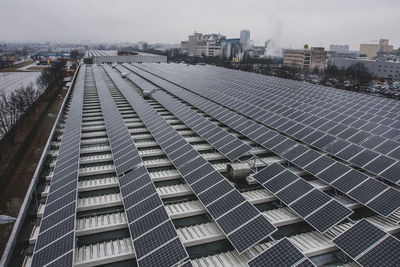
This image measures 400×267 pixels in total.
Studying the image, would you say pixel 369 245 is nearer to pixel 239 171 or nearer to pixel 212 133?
pixel 239 171

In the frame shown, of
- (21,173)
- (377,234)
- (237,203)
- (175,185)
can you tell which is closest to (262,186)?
(237,203)

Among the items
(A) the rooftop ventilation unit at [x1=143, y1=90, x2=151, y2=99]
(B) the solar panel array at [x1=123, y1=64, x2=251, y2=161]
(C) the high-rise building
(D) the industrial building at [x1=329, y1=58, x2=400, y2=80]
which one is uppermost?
(C) the high-rise building

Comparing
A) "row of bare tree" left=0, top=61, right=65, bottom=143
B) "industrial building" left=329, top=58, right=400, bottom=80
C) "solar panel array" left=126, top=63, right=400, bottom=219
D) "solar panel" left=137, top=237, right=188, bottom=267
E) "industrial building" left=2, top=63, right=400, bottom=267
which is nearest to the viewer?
"solar panel" left=137, top=237, right=188, bottom=267

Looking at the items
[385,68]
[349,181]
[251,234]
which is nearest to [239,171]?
[251,234]

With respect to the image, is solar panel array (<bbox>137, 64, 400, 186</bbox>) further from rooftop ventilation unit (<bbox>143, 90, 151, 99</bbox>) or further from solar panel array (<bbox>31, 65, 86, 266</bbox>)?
solar panel array (<bbox>31, 65, 86, 266</bbox>)

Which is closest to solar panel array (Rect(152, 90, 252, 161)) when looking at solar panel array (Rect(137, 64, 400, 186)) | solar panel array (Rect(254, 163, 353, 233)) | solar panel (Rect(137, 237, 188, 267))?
solar panel array (Rect(254, 163, 353, 233))

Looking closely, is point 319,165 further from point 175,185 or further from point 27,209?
point 27,209

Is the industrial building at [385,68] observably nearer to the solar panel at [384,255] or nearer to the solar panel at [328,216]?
the solar panel at [328,216]

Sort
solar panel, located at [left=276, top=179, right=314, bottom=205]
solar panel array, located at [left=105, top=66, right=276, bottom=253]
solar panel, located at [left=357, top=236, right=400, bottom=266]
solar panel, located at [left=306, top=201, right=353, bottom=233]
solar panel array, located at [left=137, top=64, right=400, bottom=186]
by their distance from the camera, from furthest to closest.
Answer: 1. solar panel array, located at [left=137, top=64, right=400, bottom=186]
2. solar panel, located at [left=276, top=179, right=314, bottom=205]
3. solar panel, located at [left=306, top=201, right=353, bottom=233]
4. solar panel array, located at [left=105, top=66, right=276, bottom=253]
5. solar panel, located at [left=357, top=236, right=400, bottom=266]

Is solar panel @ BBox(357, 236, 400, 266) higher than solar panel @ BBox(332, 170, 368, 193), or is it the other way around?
solar panel @ BBox(332, 170, 368, 193)
